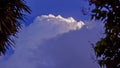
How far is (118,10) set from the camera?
2177 centimetres

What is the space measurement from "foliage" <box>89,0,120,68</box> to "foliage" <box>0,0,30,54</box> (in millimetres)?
3208

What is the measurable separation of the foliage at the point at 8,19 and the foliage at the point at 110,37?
321cm

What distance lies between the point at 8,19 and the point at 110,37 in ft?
14.1

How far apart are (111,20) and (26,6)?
3.57 m

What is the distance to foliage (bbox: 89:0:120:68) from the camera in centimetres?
2152

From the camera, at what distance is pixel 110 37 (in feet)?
72.1

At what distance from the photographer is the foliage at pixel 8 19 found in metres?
21.1

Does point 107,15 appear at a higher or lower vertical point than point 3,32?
higher

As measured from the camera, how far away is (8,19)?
21203 mm

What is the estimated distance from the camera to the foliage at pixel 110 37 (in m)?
21.5

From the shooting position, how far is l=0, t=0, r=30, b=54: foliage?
2108 centimetres

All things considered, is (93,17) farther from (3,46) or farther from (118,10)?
(3,46)

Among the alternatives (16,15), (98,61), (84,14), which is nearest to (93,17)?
(84,14)

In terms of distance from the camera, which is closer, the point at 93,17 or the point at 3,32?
the point at 3,32
